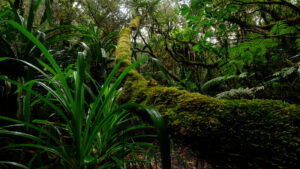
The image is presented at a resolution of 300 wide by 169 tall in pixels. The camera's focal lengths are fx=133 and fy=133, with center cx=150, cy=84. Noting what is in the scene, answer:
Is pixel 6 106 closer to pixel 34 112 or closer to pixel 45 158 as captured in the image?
pixel 34 112

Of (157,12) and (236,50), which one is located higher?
(157,12)

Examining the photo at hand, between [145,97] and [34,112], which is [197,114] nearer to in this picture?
[145,97]

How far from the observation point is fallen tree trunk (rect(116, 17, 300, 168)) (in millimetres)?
345

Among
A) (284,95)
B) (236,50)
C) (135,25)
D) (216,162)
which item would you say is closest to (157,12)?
(135,25)

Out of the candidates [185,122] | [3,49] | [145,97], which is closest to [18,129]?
[3,49]

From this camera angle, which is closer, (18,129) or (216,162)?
(216,162)

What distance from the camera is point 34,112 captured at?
124cm

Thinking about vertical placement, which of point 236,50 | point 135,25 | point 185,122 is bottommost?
point 185,122

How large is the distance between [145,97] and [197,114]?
41 centimetres

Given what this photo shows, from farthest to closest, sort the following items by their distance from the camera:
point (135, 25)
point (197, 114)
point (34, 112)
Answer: point (135, 25) < point (34, 112) < point (197, 114)

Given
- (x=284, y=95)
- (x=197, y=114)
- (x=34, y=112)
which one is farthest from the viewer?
(x=284, y=95)

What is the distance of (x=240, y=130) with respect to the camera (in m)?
0.42

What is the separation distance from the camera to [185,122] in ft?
1.75

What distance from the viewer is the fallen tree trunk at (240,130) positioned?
35cm
